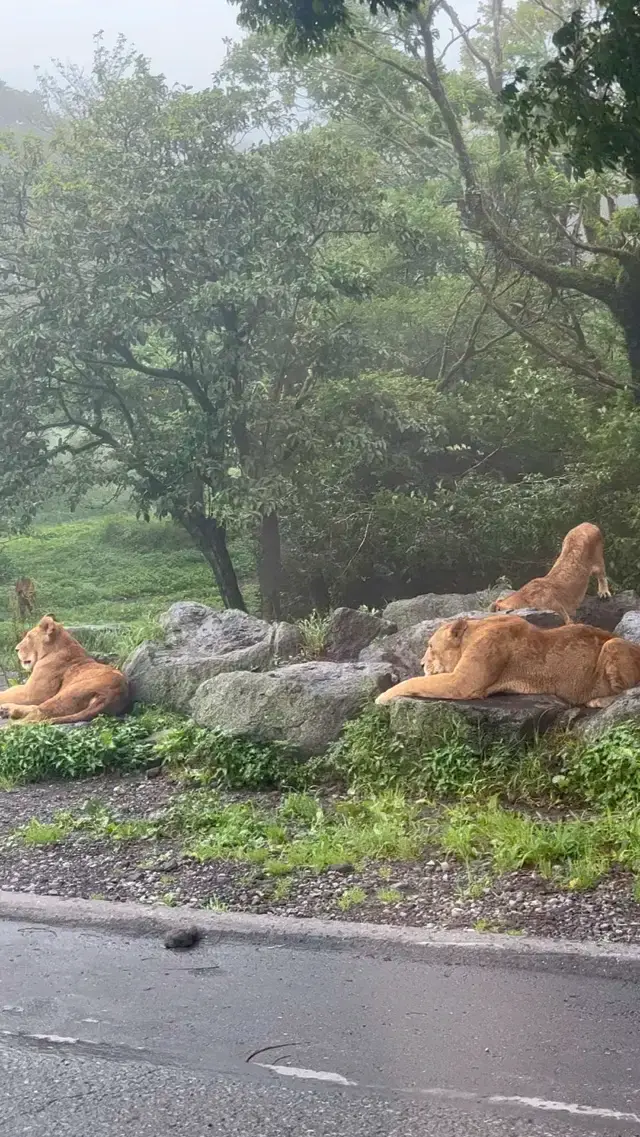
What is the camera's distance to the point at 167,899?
4.71 meters

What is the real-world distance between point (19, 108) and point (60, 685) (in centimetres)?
863

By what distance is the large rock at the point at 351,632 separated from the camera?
8.96m

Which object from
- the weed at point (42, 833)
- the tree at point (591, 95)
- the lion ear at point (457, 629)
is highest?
the tree at point (591, 95)

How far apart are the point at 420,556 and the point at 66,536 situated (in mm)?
3829

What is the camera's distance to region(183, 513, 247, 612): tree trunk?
11.9m

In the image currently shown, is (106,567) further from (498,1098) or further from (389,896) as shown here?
(498,1098)

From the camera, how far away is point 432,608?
9.45 m

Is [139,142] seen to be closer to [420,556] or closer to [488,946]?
[420,556]

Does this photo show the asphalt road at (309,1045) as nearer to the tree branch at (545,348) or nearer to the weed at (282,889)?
the weed at (282,889)

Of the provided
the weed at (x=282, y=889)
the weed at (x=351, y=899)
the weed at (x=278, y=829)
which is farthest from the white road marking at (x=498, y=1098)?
the weed at (x=278, y=829)

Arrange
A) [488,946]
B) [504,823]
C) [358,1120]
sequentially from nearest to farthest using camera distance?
[358,1120], [488,946], [504,823]

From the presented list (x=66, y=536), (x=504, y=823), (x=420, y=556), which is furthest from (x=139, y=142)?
(x=504, y=823)

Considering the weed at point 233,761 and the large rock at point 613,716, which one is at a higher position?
the large rock at point 613,716

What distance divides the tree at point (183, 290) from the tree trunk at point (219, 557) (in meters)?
0.02
